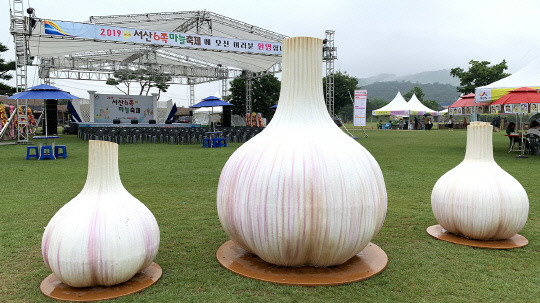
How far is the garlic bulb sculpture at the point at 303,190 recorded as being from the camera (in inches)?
129

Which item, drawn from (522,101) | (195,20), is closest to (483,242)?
(522,101)

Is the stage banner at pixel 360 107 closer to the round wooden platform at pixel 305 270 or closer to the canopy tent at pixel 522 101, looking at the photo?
the canopy tent at pixel 522 101

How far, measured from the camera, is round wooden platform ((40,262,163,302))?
121 inches

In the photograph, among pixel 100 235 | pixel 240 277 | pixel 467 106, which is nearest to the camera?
pixel 100 235

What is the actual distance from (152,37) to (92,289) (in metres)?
17.0

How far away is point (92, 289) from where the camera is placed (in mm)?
3221

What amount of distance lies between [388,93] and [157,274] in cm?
18827

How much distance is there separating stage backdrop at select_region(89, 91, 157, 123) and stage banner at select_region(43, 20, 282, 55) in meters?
10.9

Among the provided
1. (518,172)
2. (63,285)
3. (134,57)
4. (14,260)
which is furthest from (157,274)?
(134,57)

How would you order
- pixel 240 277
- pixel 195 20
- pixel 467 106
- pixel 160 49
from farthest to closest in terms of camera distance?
pixel 160 49 → pixel 195 20 → pixel 467 106 → pixel 240 277

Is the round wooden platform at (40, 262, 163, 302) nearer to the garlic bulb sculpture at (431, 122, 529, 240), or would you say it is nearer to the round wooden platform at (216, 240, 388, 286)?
the round wooden platform at (216, 240, 388, 286)

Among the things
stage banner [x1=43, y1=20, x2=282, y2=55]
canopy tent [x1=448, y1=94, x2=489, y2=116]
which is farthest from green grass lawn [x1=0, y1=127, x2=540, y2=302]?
stage banner [x1=43, y1=20, x2=282, y2=55]

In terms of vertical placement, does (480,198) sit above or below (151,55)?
below

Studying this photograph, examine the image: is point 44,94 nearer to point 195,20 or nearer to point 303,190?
point 195,20
